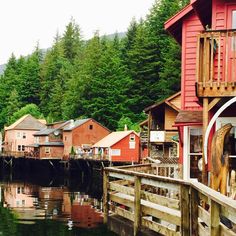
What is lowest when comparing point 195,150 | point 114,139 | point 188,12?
point 195,150

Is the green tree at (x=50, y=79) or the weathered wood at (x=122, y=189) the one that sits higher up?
the green tree at (x=50, y=79)

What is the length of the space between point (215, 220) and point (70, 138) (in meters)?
67.9

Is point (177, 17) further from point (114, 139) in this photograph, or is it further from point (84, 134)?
point (84, 134)

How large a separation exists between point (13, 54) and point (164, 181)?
12608cm

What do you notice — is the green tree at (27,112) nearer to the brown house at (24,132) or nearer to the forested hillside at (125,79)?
the forested hillside at (125,79)

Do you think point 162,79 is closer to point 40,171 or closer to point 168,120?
point 40,171

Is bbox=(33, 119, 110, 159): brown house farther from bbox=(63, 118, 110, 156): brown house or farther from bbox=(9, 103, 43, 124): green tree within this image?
bbox=(9, 103, 43, 124): green tree

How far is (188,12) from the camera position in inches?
648

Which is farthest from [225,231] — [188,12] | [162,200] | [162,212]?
[188,12]

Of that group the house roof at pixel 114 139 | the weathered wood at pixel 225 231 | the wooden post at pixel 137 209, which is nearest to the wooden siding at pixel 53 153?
the house roof at pixel 114 139

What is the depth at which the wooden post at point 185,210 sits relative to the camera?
313 inches

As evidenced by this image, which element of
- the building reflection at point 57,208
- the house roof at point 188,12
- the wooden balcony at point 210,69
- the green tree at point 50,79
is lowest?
the building reflection at point 57,208

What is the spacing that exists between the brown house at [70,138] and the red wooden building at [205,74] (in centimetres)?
5477

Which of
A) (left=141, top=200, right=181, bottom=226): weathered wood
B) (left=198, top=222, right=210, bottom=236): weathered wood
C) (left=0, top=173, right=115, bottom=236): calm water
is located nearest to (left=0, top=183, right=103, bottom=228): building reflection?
(left=0, top=173, right=115, bottom=236): calm water
